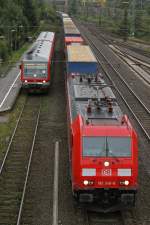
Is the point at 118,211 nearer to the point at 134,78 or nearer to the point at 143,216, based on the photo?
the point at 143,216

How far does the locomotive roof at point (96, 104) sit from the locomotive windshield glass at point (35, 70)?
11496 mm

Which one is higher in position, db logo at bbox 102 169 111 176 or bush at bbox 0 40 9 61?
db logo at bbox 102 169 111 176

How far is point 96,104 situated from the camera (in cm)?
1609

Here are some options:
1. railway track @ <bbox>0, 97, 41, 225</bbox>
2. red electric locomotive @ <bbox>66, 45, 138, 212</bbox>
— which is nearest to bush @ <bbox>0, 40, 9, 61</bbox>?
railway track @ <bbox>0, 97, 41, 225</bbox>

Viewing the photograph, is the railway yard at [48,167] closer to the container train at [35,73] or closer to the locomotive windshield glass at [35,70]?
the container train at [35,73]

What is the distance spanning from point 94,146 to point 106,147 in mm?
335

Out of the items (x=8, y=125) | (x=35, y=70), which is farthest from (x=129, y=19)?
(x=8, y=125)

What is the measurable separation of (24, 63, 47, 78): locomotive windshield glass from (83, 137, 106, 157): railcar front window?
18708 millimetres

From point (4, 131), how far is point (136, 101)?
10314 millimetres

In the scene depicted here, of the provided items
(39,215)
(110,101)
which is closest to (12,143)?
(110,101)

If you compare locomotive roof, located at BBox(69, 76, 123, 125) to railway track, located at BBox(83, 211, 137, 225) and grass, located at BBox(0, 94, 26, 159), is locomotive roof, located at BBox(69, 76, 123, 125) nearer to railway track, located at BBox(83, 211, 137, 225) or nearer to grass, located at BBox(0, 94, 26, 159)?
railway track, located at BBox(83, 211, 137, 225)

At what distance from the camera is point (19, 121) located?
2506 cm

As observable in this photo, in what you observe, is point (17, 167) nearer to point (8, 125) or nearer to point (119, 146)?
point (119, 146)

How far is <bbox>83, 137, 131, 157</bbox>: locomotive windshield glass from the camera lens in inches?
538
